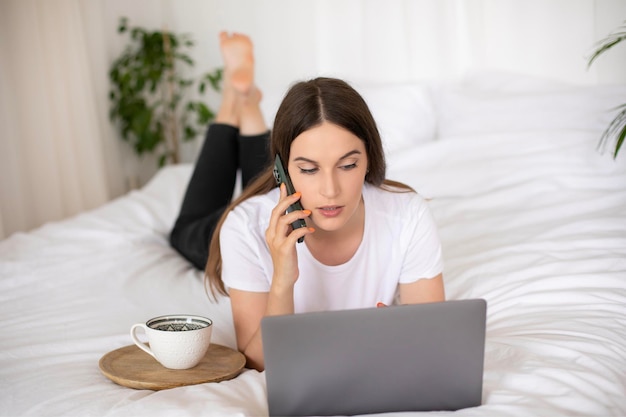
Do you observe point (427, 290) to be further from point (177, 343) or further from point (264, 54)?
point (264, 54)

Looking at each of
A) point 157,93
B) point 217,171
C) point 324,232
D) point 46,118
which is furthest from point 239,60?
point 157,93

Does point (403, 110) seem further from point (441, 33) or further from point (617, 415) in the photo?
point (617, 415)

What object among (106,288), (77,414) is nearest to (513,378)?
(77,414)

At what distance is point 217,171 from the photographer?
224 centimetres

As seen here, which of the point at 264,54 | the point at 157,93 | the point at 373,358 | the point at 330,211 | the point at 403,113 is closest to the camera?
the point at 373,358

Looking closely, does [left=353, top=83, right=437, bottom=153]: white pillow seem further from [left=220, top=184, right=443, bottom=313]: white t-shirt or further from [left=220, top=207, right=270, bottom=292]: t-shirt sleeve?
[left=220, top=207, right=270, bottom=292]: t-shirt sleeve

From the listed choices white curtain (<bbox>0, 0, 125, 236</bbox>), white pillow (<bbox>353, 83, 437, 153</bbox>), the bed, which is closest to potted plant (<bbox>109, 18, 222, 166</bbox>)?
white curtain (<bbox>0, 0, 125, 236</bbox>)

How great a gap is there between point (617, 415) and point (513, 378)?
150mm

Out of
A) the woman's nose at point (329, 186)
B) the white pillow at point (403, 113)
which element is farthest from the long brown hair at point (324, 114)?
the white pillow at point (403, 113)

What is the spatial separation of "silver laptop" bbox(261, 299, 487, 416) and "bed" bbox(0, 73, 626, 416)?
0.07 m

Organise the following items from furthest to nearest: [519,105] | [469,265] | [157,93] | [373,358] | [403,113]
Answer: [157,93]
[403,113]
[519,105]
[469,265]
[373,358]

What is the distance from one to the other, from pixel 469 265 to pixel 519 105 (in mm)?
944

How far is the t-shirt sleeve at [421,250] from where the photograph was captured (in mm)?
1429

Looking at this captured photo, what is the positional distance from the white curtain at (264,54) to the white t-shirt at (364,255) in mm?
1468
